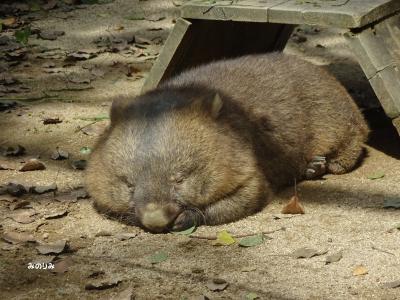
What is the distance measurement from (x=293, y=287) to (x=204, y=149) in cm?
104

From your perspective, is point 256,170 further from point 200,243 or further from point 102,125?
point 102,125

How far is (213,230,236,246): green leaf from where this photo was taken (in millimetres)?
4261

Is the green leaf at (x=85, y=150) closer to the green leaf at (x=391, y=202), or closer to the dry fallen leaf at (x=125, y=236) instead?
the dry fallen leaf at (x=125, y=236)

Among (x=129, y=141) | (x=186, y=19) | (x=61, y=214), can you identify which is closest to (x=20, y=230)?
(x=61, y=214)

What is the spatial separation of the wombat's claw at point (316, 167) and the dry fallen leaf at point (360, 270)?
138 cm

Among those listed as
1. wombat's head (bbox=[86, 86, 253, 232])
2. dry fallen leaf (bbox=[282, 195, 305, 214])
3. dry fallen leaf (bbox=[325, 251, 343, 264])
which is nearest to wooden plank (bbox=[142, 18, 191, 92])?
wombat's head (bbox=[86, 86, 253, 232])

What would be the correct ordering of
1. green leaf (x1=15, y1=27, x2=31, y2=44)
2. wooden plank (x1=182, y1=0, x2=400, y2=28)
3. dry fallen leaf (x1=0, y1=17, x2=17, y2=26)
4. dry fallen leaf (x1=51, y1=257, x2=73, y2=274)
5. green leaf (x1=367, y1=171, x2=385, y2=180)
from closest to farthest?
1. dry fallen leaf (x1=51, y1=257, x2=73, y2=274)
2. wooden plank (x1=182, y1=0, x2=400, y2=28)
3. green leaf (x1=367, y1=171, x2=385, y2=180)
4. green leaf (x1=15, y1=27, x2=31, y2=44)
5. dry fallen leaf (x1=0, y1=17, x2=17, y2=26)

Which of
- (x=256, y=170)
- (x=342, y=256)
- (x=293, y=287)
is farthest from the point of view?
(x=256, y=170)

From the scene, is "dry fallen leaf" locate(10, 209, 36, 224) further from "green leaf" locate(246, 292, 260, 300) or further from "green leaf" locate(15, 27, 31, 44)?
"green leaf" locate(15, 27, 31, 44)

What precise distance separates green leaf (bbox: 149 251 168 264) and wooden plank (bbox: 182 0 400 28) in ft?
5.83

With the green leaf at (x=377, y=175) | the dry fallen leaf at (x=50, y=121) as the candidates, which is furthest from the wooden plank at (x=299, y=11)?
the dry fallen leaf at (x=50, y=121)

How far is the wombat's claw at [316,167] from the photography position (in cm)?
521

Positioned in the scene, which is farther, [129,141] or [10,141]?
[10,141]

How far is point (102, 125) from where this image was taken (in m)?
6.04
